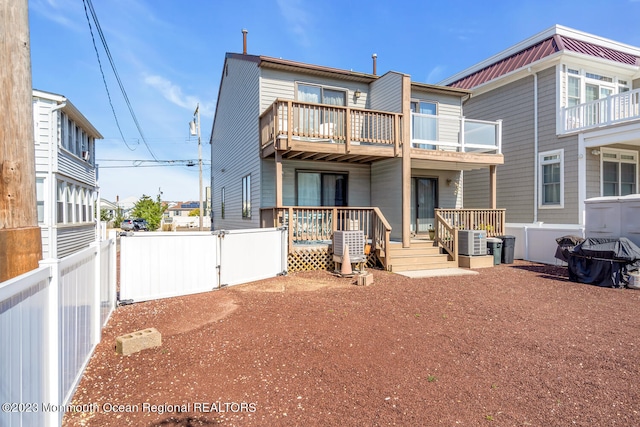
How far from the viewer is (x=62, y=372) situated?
8.96ft

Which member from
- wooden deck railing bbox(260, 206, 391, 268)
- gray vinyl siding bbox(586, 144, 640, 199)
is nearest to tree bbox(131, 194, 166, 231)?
wooden deck railing bbox(260, 206, 391, 268)

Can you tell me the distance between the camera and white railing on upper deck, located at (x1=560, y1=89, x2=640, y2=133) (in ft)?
37.5

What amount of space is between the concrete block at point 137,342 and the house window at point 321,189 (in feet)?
26.1

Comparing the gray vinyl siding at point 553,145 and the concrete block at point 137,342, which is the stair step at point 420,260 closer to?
the gray vinyl siding at point 553,145

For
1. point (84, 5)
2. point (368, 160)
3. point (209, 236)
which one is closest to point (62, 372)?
point (209, 236)

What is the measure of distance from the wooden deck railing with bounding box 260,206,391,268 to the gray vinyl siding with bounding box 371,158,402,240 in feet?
5.10

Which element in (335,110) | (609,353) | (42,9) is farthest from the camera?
Result: (335,110)

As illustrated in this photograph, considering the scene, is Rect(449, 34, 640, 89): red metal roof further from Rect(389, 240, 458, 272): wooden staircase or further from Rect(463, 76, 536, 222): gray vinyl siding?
Rect(389, 240, 458, 272): wooden staircase

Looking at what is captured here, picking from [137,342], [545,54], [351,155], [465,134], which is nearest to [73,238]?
[351,155]

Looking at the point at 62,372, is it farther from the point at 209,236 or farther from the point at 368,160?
the point at 368,160

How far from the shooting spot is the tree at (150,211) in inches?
1243

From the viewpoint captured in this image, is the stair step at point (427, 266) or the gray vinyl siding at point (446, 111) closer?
the stair step at point (427, 266)

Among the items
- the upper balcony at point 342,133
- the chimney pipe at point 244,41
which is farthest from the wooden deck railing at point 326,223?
the chimney pipe at point 244,41

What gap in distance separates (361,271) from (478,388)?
5794 millimetres
